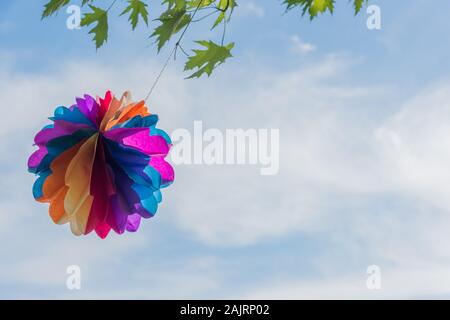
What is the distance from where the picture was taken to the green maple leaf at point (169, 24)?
0.84 metres

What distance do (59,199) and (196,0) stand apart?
15.3 inches

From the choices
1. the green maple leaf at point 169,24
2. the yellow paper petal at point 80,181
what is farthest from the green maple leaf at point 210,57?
the yellow paper petal at point 80,181

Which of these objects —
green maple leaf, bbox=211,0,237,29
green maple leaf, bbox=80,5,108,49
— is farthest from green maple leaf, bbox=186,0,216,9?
green maple leaf, bbox=80,5,108,49

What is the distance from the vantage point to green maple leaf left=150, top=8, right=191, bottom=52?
0.84m

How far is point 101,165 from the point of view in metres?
0.76

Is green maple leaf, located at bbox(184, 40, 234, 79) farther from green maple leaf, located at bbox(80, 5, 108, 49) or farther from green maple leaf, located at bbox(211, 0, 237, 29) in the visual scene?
green maple leaf, located at bbox(80, 5, 108, 49)

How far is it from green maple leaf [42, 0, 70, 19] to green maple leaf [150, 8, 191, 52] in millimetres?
145

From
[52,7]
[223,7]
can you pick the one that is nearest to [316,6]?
[223,7]

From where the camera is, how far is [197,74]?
2.72 feet

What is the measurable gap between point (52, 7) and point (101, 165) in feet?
0.86

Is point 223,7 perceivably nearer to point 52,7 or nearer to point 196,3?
point 196,3
